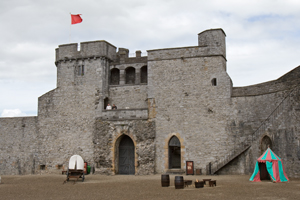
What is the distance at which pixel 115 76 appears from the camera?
26.1 metres

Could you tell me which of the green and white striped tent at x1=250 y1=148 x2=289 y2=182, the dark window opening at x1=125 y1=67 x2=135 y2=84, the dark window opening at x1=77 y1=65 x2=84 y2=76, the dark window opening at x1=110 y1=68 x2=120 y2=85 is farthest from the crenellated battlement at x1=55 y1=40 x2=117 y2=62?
the green and white striped tent at x1=250 y1=148 x2=289 y2=182

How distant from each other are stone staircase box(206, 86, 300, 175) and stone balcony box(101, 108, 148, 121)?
216 inches

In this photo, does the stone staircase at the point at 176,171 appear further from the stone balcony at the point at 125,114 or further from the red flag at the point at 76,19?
the red flag at the point at 76,19

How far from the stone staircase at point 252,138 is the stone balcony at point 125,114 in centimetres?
549

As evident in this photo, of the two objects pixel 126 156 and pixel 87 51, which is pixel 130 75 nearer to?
pixel 87 51

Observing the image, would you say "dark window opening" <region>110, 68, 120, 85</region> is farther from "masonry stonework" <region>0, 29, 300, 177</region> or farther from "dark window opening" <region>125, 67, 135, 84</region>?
"dark window opening" <region>125, 67, 135, 84</region>

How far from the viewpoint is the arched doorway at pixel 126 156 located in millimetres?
23188

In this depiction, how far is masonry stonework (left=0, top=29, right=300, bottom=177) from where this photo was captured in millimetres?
20609

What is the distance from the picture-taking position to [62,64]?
83.0ft

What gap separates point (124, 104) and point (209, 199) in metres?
14.0

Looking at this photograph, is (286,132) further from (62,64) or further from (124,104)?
(62,64)

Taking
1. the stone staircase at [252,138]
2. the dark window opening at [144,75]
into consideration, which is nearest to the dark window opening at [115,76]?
the dark window opening at [144,75]

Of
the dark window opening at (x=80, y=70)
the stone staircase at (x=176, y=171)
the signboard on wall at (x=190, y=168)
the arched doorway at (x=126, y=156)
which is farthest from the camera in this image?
the dark window opening at (x=80, y=70)

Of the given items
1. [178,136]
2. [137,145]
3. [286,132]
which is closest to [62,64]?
[137,145]
